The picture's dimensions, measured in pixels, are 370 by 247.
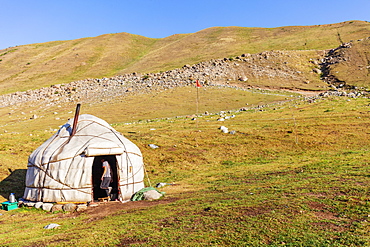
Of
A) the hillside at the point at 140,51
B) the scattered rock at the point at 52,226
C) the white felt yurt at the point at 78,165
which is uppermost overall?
the hillside at the point at 140,51

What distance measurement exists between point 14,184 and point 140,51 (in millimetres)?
86528

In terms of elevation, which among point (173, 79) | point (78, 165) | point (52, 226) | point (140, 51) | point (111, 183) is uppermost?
point (140, 51)

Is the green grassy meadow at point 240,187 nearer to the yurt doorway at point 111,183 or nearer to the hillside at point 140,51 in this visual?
the yurt doorway at point 111,183

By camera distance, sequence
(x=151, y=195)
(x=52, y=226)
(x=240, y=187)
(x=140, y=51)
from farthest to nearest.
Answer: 1. (x=140, y=51)
2. (x=240, y=187)
3. (x=151, y=195)
4. (x=52, y=226)

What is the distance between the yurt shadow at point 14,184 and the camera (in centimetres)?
1393

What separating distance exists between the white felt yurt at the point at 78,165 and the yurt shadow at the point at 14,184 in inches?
71.8

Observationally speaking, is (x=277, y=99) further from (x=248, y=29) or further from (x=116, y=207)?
(x=248, y=29)

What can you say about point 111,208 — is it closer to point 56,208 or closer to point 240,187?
point 56,208

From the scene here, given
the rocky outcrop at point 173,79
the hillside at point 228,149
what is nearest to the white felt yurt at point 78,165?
the hillside at point 228,149

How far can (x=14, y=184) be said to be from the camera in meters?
14.8

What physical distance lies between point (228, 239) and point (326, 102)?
109ft

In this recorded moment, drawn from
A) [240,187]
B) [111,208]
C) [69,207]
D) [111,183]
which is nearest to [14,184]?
[111,183]

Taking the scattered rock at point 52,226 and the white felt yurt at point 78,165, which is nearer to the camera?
the scattered rock at point 52,226

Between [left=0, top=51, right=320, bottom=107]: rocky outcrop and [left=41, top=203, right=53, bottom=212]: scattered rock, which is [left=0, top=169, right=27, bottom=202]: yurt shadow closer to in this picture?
[left=41, top=203, right=53, bottom=212]: scattered rock
